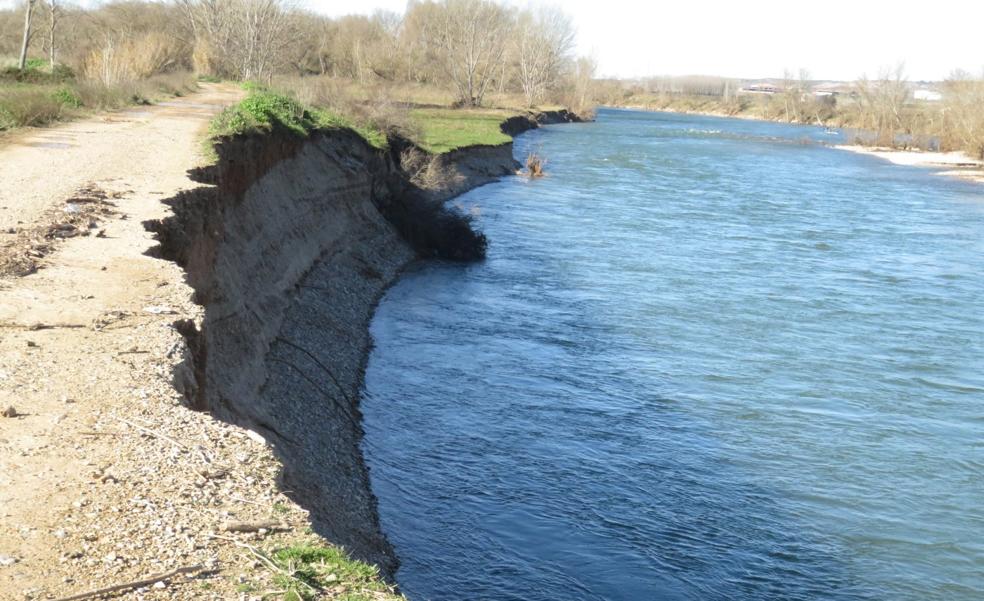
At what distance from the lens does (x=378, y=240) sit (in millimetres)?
27281

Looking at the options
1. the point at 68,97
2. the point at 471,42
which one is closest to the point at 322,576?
the point at 68,97

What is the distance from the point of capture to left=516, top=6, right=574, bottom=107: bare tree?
109 m

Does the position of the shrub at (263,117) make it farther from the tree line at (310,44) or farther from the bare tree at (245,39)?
the bare tree at (245,39)

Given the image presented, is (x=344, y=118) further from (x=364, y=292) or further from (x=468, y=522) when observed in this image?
(x=468, y=522)

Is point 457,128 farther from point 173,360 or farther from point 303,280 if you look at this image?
point 173,360

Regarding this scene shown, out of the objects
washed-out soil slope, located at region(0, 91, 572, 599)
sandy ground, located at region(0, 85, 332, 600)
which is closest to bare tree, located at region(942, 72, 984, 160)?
washed-out soil slope, located at region(0, 91, 572, 599)

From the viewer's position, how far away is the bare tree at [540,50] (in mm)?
108800

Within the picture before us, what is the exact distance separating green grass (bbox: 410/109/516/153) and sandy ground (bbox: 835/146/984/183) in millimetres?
29078

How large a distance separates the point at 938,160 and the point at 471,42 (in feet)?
135

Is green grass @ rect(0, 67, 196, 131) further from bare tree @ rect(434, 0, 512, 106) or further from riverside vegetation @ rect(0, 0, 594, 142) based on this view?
Answer: bare tree @ rect(434, 0, 512, 106)

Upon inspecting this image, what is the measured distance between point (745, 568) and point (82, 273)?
27.3 ft

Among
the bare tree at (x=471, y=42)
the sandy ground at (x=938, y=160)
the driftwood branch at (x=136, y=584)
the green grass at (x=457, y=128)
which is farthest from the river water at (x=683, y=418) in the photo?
the bare tree at (x=471, y=42)

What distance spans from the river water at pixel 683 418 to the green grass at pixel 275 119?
16.3ft

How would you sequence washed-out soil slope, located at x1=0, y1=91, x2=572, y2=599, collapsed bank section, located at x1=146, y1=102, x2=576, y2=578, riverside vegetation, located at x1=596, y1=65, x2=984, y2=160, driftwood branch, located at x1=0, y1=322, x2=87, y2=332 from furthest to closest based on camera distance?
riverside vegetation, located at x1=596, y1=65, x2=984, y2=160, collapsed bank section, located at x1=146, y1=102, x2=576, y2=578, driftwood branch, located at x1=0, y1=322, x2=87, y2=332, washed-out soil slope, located at x1=0, y1=91, x2=572, y2=599
